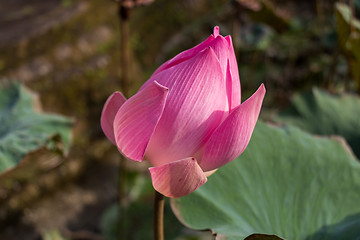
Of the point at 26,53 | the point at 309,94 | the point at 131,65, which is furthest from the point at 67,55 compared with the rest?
the point at 309,94

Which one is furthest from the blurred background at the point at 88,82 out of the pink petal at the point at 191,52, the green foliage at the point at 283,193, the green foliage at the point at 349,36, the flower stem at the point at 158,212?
the pink petal at the point at 191,52

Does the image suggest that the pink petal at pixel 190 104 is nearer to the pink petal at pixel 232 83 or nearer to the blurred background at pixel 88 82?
the pink petal at pixel 232 83

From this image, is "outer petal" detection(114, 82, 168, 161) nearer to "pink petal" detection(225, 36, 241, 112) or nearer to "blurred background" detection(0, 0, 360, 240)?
"pink petal" detection(225, 36, 241, 112)

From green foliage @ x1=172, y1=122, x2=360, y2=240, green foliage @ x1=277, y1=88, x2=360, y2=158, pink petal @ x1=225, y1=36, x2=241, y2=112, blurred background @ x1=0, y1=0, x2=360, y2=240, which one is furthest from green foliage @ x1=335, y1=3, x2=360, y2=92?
pink petal @ x1=225, y1=36, x2=241, y2=112

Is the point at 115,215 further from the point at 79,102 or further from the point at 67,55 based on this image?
the point at 67,55

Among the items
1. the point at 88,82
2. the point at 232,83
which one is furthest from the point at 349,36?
the point at 88,82

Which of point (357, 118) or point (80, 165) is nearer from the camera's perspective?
point (357, 118)
